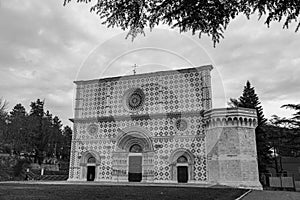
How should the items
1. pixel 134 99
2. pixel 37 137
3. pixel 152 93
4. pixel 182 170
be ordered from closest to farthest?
pixel 182 170 → pixel 152 93 → pixel 134 99 → pixel 37 137

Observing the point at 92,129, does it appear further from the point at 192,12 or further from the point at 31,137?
the point at 192,12

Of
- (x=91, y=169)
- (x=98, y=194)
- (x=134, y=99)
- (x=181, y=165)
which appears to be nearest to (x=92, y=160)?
(x=91, y=169)

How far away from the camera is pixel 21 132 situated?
1414 inches

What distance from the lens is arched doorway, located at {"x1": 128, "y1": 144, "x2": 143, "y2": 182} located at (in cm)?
2284

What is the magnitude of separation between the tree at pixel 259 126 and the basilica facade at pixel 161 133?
22.2ft

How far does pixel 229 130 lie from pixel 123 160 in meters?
8.86

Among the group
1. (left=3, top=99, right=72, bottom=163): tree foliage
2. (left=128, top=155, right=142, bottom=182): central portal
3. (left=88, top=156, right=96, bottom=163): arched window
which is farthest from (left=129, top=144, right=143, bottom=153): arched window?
(left=3, top=99, right=72, bottom=163): tree foliage

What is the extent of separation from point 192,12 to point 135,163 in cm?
1927

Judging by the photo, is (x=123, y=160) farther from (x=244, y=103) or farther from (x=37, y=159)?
(x=37, y=159)

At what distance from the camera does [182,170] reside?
70.8 ft

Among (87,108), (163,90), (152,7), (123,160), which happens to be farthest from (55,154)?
(152,7)

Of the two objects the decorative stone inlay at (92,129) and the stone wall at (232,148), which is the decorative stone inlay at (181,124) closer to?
the stone wall at (232,148)

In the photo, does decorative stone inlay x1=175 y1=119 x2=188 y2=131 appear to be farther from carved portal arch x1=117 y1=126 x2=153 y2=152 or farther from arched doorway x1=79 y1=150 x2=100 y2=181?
arched doorway x1=79 y1=150 x2=100 y2=181

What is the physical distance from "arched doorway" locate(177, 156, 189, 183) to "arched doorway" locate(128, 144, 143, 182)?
3107 millimetres
